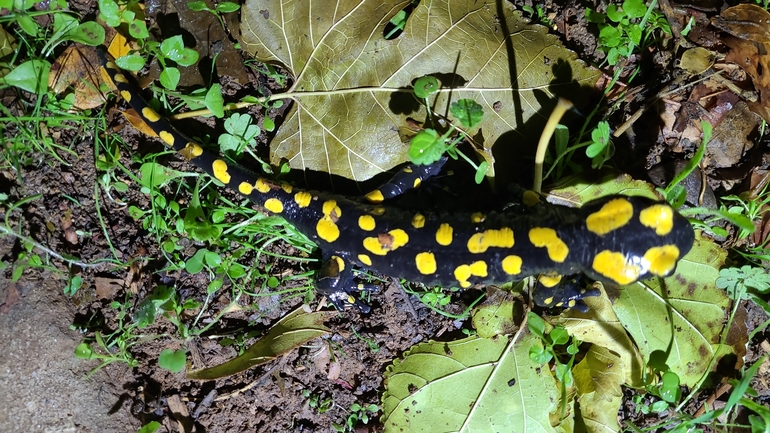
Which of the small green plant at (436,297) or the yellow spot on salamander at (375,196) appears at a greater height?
the yellow spot on salamander at (375,196)

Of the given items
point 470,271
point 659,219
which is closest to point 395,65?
point 470,271

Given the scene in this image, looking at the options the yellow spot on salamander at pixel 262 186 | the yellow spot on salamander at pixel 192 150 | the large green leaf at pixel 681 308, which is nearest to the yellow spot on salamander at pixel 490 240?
the large green leaf at pixel 681 308

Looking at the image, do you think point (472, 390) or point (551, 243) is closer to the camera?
point (551, 243)

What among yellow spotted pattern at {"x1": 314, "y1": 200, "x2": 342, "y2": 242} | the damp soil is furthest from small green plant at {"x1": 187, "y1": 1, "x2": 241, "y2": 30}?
yellow spotted pattern at {"x1": 314, "y1": 200, "x2": 342, "y2": 242}

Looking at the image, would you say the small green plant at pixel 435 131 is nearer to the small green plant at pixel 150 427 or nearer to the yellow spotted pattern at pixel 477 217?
the yellow spotted pattern at pixel 477 217

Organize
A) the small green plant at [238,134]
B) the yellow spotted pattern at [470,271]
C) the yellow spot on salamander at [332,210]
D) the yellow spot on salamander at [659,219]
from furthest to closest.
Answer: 1. the small green plant at [238,134]
2. the yellow spot on salamander at [332,210]
3. the yellow spotted pattern at [470,271]
4. the yellow spot on salamander at [659,219]

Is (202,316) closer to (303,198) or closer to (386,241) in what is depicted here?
(303,198)

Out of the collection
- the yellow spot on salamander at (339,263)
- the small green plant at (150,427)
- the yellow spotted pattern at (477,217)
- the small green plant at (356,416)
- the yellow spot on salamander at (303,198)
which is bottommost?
the small green plant at (356,416)
